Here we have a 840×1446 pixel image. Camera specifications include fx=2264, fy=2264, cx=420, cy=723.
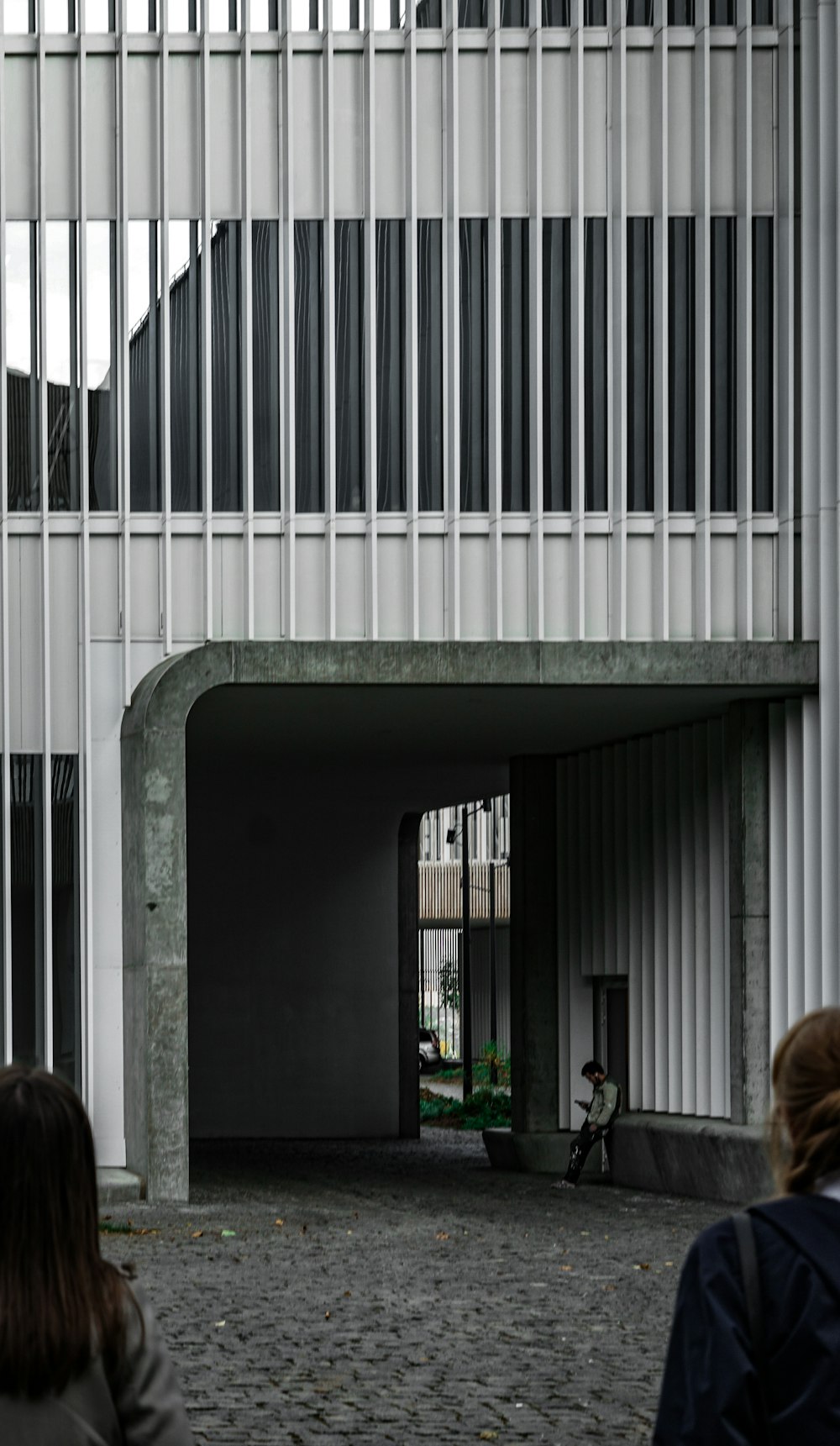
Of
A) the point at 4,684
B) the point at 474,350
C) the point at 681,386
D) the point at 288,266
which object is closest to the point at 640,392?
the point at 681,386

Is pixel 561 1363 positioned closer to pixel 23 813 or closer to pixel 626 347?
pixel 23 813

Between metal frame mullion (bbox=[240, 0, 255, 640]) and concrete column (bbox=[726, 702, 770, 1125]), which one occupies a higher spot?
metal frame mullion (bbox=[240, 0, 255, 640])

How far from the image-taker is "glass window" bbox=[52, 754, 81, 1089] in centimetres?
1945

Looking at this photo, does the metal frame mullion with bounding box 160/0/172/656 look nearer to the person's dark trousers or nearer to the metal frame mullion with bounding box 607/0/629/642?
the metal frame mullion with bounding box 607/0/629/642

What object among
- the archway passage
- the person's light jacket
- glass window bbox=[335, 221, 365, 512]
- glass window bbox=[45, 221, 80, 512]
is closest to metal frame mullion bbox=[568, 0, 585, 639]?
the archway passage

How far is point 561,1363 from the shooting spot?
10.6m

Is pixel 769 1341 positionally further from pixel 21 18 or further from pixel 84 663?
pixel 21 18

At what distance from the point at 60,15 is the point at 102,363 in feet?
10.4

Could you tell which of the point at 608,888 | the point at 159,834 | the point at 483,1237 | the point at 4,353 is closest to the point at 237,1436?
the point at 483,1237

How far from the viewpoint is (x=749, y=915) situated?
20.2 m

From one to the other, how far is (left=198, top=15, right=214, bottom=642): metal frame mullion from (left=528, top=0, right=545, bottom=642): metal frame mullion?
9.22 feet

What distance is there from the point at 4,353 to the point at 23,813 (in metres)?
4.07

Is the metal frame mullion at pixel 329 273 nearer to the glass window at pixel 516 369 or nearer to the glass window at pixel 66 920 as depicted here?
the glass window at pixel 516 369

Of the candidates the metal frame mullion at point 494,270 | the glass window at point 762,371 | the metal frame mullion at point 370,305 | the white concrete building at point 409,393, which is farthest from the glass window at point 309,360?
the glass window at point 762,371
